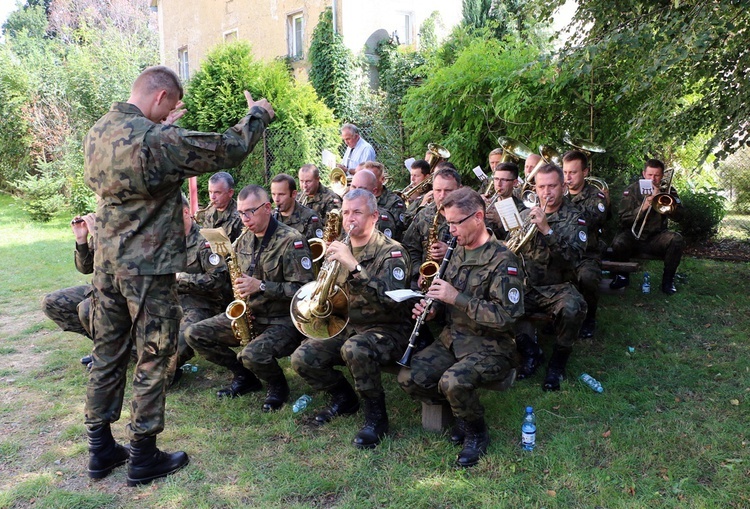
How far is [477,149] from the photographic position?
30.0 ft

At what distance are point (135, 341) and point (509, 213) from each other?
9.00 feet

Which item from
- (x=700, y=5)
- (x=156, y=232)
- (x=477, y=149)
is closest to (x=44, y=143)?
(x=477, y=149)

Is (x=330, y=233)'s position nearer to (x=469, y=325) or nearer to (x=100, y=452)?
(x=469, y=325)

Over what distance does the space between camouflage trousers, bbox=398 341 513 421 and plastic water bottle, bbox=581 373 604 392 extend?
1.28m

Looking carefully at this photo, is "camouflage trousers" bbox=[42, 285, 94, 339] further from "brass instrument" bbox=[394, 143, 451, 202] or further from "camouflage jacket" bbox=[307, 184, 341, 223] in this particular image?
"brass instrument" bbox=[394, 143, 451, 202]

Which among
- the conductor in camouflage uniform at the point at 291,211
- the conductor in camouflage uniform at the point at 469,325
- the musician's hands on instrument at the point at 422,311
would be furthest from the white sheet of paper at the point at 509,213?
the conductor in camouflage uniform at the point at 291,211

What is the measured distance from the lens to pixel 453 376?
3.86 meters

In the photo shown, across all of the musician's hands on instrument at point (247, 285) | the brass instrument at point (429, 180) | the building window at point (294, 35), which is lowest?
the musician's hands on instrument at point (247, 285)

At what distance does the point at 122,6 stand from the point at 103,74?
859 inches

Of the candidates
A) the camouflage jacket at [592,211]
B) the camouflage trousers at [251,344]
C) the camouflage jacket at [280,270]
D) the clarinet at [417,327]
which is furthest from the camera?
the camouflage jacket at [592,211]

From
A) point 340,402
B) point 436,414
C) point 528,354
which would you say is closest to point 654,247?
point 528,354

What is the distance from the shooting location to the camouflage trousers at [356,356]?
13.7 feet

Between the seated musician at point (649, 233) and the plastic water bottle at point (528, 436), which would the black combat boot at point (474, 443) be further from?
the seated musician at point (649, 233)

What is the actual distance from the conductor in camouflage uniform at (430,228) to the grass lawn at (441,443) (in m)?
1.30
